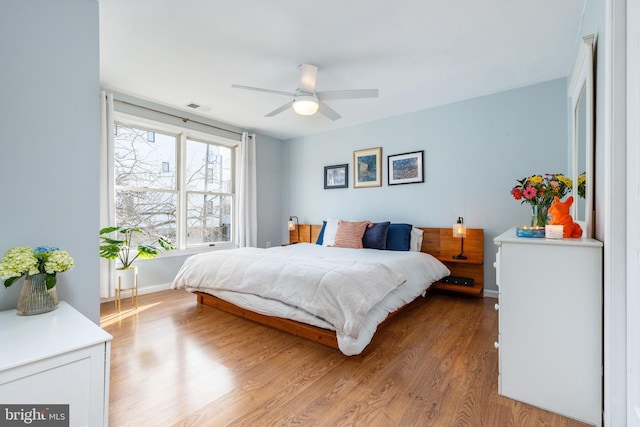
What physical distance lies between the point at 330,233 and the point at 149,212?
2523 mm

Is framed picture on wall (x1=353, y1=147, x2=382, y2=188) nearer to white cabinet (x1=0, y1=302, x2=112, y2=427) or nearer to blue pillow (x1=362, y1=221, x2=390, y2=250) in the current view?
blue pillow (x1=362, y1=221, x2=390, y2=250)

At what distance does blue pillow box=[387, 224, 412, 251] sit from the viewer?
12.3 ft

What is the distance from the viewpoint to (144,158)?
12.5 feet

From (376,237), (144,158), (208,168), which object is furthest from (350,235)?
(144,158)

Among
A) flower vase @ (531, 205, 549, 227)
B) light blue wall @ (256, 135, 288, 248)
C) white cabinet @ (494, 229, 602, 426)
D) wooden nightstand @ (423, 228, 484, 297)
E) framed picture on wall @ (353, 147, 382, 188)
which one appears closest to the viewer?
white cabinet @ (494, 229, 602, 426)

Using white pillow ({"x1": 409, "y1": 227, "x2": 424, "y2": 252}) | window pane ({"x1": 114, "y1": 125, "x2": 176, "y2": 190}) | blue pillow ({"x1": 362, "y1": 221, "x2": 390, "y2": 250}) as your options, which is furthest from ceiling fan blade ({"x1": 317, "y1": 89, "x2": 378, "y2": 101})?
window pane ({"x1": 114, "y1": 125, "x2": 176, "y2": 190})

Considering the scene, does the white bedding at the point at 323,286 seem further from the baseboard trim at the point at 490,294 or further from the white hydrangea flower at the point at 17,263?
the white hydrangea flower at the point at 17,263

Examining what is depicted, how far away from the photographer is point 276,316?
2426 millimetres

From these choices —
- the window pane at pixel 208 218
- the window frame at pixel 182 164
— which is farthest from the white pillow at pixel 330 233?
the window pane at pixel 208 218

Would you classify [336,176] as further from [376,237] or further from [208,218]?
[208,218]

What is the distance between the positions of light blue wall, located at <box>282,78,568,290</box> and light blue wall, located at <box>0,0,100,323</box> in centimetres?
353
